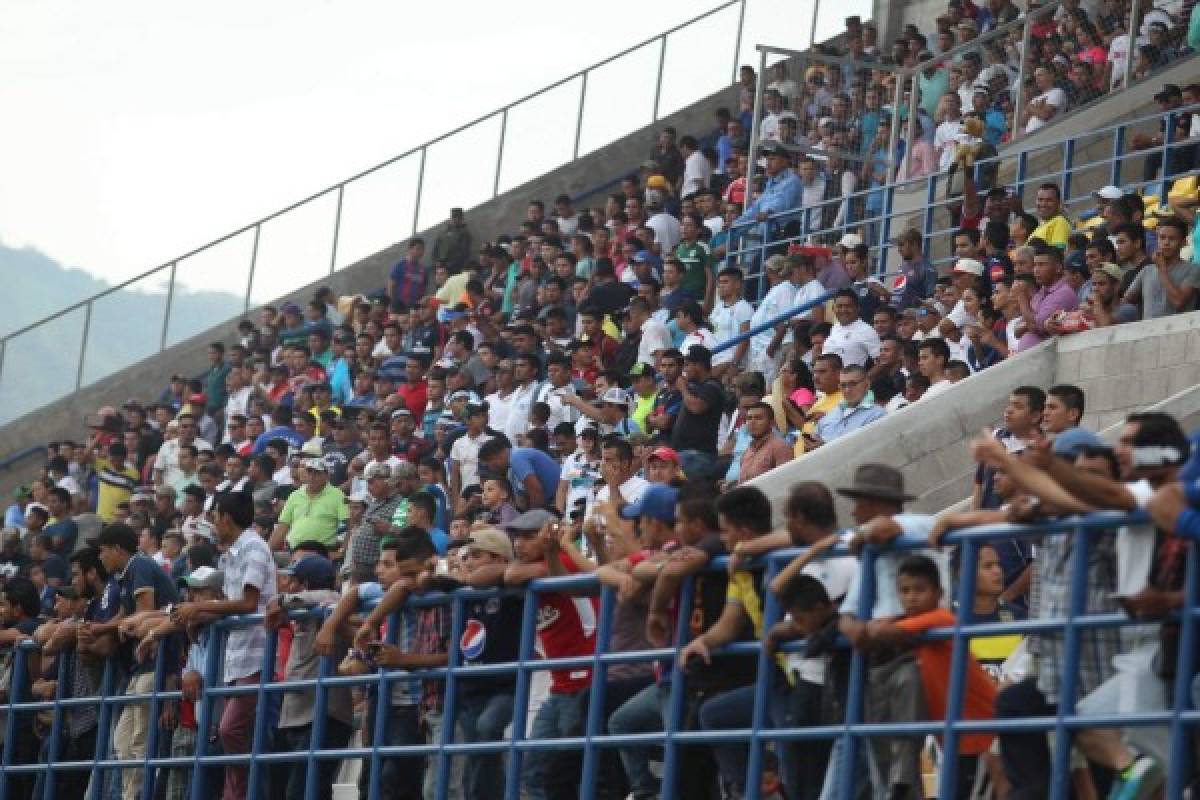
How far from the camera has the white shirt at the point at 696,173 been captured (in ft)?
88.6

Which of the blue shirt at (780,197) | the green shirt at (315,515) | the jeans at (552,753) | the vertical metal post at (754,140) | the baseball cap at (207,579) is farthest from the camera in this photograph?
the vertical metal post at (754,140)

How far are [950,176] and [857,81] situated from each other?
152 inches

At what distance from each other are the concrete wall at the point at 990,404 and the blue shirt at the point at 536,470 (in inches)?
99.1

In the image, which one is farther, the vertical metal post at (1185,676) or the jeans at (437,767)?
the jeans at (437,767)

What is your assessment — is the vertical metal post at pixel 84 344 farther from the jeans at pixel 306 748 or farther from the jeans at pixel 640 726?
the jeans at pixel 640 726

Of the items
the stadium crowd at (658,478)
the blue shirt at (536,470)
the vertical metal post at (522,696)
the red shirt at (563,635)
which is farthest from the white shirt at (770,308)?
the vertical metal post at (522,696)

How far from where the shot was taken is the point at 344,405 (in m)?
24.3

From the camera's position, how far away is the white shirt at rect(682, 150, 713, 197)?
88.6ft

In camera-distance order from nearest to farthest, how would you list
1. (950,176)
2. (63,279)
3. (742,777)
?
(742,777) → (950,176) → (63,279)

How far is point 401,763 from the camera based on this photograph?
12508mm

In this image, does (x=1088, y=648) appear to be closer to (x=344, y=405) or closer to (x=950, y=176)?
(x=950, y=176)

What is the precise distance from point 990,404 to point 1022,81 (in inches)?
319

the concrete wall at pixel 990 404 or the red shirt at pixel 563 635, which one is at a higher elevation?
the concrete wall at pixel 990 404

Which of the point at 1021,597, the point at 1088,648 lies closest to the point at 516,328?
the point at 1021,597
